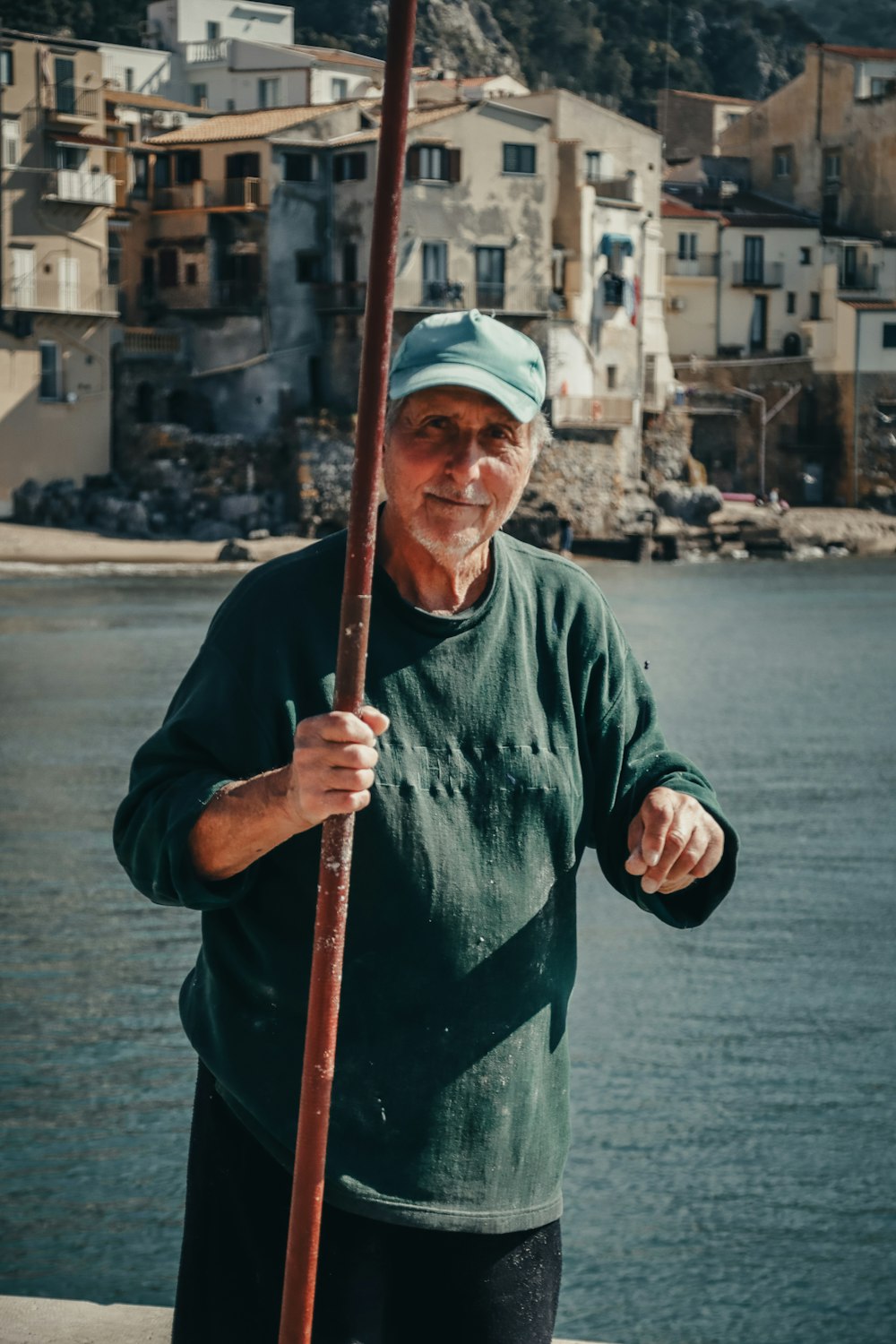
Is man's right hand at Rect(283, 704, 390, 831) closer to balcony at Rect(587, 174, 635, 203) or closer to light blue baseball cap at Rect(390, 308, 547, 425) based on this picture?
light blue baseball cap at Rect(390, 308, 547, 425)

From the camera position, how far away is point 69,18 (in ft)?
237

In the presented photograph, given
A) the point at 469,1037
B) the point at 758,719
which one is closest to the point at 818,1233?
the point at 469,1037

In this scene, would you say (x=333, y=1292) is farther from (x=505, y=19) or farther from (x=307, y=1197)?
(x=505, y=19)

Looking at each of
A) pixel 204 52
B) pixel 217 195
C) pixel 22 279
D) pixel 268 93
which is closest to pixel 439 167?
pixel 217 195

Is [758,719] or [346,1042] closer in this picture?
[346,1042]

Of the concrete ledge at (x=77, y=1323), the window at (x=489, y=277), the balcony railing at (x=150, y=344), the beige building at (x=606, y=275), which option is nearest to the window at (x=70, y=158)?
the balcony railing at (x=150, y=344)

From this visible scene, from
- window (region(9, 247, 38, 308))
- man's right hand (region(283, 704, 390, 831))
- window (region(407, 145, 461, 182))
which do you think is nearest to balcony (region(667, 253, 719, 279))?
window (region(407, 145, 461, 182))

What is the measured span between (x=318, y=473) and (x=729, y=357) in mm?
18305

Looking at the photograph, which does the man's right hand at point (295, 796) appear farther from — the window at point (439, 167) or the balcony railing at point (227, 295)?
the window at point (439, 167)

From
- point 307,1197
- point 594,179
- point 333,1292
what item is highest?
point 594,179

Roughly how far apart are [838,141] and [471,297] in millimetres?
21271

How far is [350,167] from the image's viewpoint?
48.9m

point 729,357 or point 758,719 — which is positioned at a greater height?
point 729,357

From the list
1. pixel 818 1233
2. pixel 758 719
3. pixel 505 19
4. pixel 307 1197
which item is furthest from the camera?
pixel 505 19
